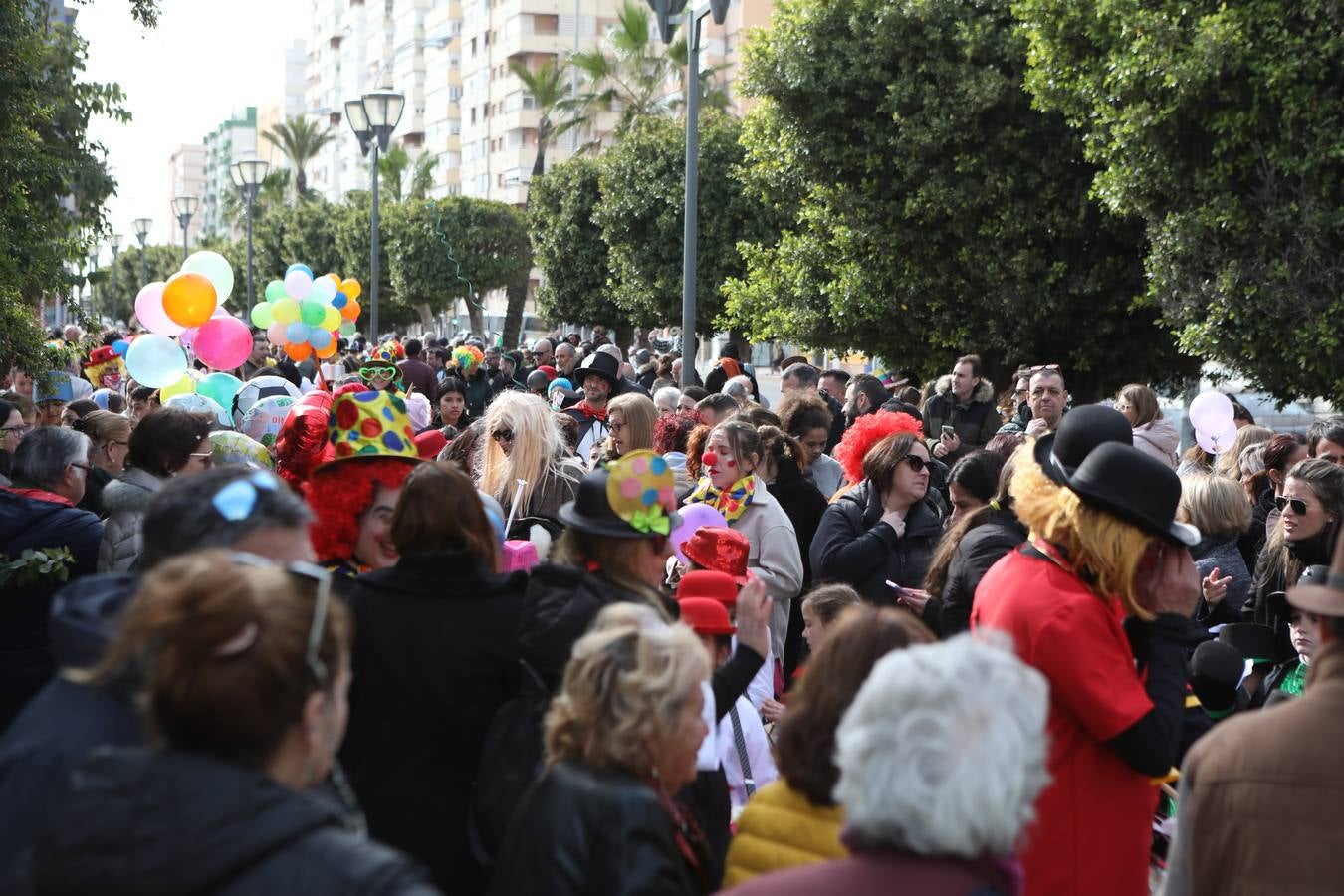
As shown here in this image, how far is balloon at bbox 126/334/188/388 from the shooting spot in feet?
32.1

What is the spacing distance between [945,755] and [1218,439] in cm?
816

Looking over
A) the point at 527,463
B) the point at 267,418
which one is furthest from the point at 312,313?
the point at 527,463

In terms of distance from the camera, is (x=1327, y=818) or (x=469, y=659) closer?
(x=1327, y=818)

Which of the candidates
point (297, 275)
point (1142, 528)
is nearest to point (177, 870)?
point (1142, 528)

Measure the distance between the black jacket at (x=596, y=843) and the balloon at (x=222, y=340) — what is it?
8542 mm

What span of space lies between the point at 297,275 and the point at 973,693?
42.4 feet

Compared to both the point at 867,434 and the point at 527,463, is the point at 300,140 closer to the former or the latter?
the point at 867,434

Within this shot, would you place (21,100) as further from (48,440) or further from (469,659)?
(469,659)

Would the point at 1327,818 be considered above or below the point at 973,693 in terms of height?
below

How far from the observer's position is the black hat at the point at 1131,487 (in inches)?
131

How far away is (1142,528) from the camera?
3.37 metres

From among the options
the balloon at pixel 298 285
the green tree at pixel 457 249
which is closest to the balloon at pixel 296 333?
the balloon at pixel 298 285

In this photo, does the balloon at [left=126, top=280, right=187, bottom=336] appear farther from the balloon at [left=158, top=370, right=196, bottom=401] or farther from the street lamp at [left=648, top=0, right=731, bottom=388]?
the street lamp at [left=648, top=0, right=731, bottom=388]

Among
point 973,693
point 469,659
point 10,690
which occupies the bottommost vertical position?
point 10,690
